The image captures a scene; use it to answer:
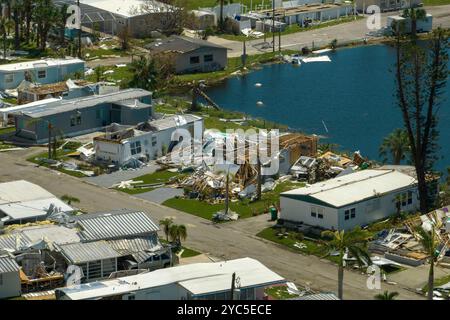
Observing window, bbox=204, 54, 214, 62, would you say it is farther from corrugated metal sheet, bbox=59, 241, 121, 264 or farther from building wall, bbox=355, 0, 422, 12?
corrugated metal sheet, bbox=59, 241, 121, 264

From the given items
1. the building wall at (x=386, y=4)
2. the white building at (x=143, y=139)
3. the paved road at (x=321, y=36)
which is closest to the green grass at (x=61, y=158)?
the white building at (x=143, y=139)

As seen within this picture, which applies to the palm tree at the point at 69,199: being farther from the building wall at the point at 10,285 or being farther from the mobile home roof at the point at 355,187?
the building wall at the point at 10,285

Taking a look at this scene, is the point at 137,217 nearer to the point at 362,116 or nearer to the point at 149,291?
the point at 149,291

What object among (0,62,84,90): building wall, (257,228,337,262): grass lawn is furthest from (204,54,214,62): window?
(257,228,337,262): grass lawn

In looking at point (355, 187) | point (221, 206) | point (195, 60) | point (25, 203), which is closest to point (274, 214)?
point (221, 206)

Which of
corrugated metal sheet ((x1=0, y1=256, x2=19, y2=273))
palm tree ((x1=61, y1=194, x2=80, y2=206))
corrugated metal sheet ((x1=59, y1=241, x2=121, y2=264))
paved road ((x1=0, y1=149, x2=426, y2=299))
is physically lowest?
paved road ((x1=0, y1=149, x2=426, y2=299))

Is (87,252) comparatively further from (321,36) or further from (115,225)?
(321,36)
